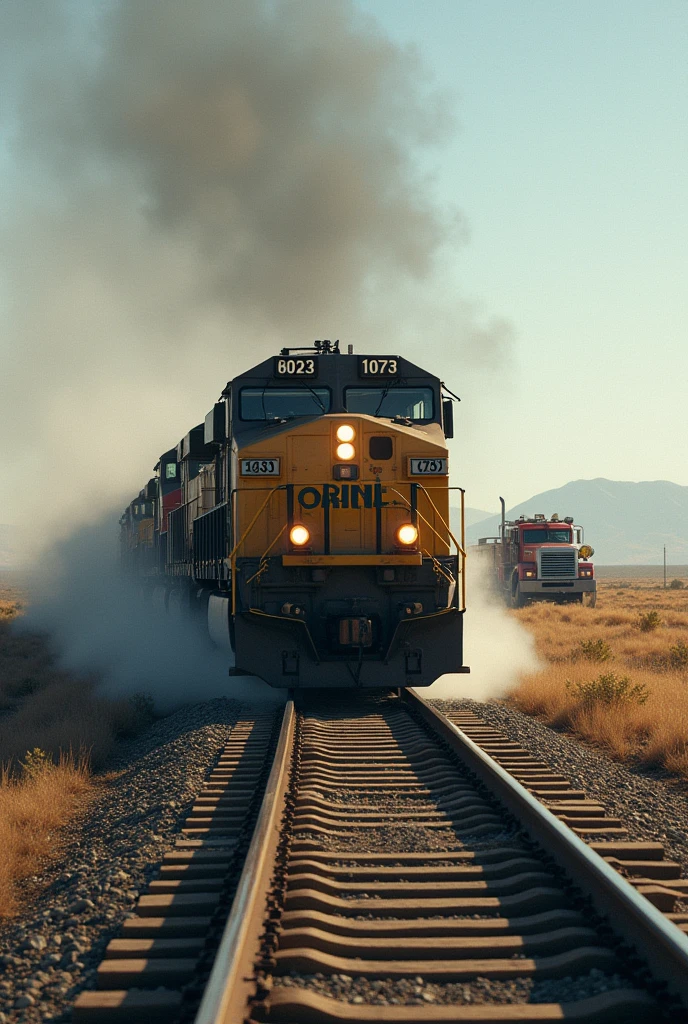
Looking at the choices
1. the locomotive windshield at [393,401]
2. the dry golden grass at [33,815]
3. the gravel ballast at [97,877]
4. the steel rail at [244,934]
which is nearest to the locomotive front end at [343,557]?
the locomotive windshield at [393,401]

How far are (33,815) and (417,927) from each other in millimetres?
3770

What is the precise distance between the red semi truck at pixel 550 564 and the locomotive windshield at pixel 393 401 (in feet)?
66.1

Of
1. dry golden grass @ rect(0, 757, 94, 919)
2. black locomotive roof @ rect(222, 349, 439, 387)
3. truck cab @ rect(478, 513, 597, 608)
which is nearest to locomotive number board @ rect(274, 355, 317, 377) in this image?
black locomotive roof @ rect(222, 349, 439, 387)

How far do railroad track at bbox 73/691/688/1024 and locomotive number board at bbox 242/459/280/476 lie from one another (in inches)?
177

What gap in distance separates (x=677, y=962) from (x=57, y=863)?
395 centimetres

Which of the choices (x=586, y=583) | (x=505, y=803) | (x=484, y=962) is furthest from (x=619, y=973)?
(x=586, y=583)

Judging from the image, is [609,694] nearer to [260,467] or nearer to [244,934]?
[260,467]

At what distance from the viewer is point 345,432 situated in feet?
33.0

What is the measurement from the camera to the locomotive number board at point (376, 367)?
10.8 m

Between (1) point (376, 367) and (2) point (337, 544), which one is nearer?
(2) point (337, 544)

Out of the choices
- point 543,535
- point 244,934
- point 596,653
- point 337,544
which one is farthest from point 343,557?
point 543,535

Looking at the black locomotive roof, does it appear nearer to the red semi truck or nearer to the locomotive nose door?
the locomotive nose door

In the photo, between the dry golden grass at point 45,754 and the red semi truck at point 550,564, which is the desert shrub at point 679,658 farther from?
the red semi truck at point 550,564

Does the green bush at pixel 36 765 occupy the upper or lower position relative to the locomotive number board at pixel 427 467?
lower
